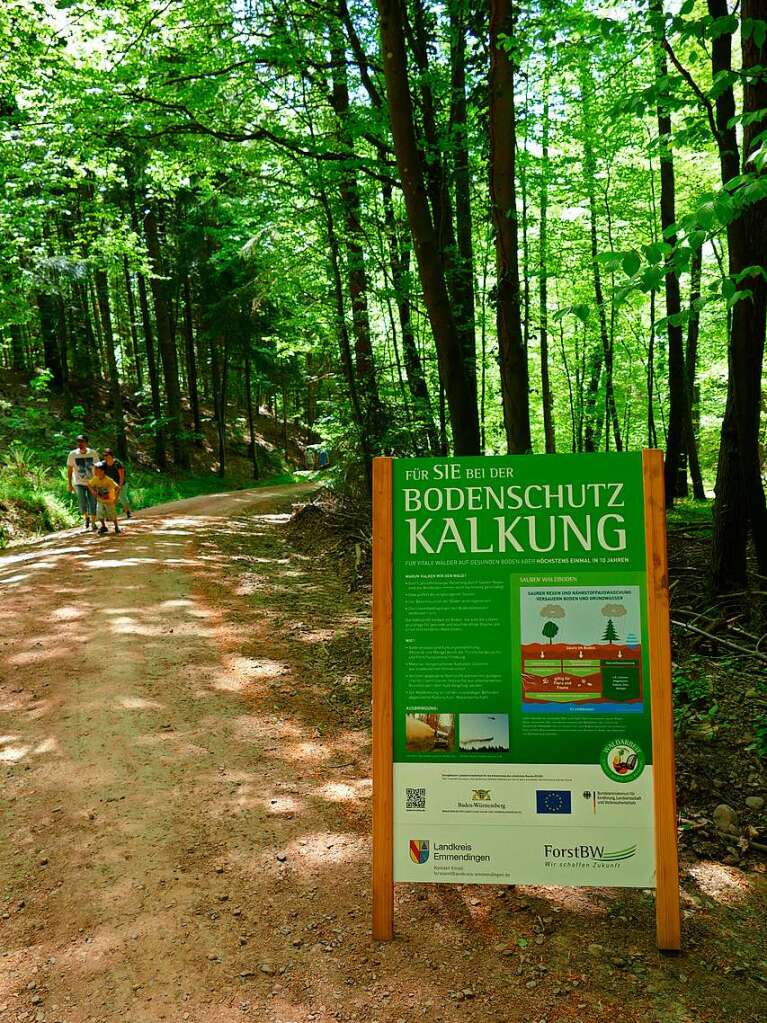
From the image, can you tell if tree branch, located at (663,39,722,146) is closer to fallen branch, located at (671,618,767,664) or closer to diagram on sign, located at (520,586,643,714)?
diagram on sign, located at (520,586,643,714)

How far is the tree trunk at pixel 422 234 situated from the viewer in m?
6.82

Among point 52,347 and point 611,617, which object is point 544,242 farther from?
point 52,347

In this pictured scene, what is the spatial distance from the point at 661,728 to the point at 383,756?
1.15 m

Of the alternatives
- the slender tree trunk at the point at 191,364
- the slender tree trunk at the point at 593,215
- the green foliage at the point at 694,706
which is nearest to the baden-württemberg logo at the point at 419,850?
the green foliage at the point at 694,706

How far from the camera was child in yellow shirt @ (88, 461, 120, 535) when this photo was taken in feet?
39.4

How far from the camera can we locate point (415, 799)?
115 inches

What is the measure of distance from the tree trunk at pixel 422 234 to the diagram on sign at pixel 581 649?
200 inches

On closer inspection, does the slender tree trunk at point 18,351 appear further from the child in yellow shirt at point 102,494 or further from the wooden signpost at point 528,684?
the wooden signpost at point 528,684

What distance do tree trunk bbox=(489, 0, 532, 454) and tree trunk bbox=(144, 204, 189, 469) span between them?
64.6 ft

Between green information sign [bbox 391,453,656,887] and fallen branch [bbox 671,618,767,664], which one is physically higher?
green information sign [bbox 391,453,656,887]

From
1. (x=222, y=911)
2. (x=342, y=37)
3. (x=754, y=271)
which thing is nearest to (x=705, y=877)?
(x=222, y=911)

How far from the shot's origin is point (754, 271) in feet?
11.8

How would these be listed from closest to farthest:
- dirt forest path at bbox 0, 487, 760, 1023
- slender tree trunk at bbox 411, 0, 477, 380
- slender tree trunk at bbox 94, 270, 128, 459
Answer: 1. dirt forest path at bbox 0, 487, 760, 1023
2. slender tree trunk at bbox 411, 0, 477, 380
3. slender tree trunk at bbox 94, 270, 128, 459

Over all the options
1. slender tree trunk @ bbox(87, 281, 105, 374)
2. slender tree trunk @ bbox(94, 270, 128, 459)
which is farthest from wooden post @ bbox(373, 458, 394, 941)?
slender tree trunk @ bbox(87, 281, 105, 374)
